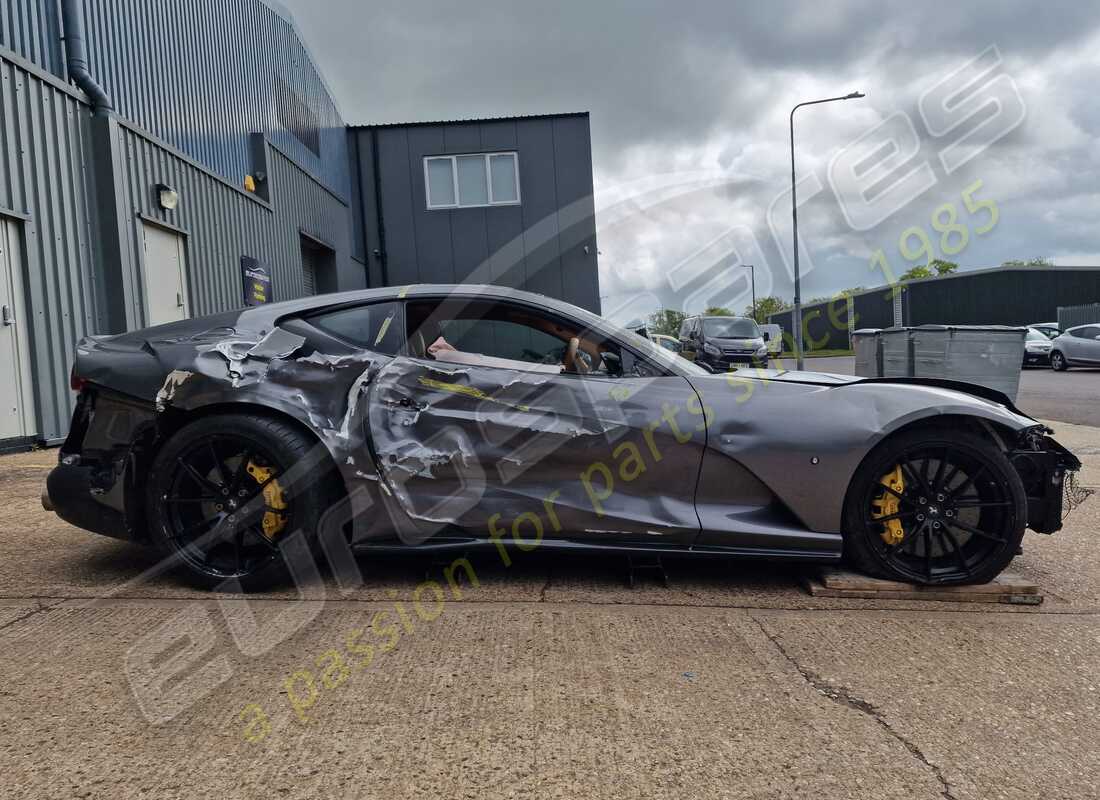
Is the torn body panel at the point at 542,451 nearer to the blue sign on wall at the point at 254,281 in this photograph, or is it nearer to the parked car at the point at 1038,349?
the blue sign on wall at the point at 254,281

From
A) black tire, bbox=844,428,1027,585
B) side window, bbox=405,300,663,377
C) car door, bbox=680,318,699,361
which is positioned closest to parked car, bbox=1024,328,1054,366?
car door, bbox=680,318,699,361

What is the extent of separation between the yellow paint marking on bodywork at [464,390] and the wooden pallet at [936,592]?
60.3 inches

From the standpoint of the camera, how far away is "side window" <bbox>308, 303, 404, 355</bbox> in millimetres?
3295

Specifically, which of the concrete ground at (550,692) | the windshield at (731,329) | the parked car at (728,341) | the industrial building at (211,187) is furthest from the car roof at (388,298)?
the windshield at (731,329)

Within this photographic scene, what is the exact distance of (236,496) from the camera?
3.18 m

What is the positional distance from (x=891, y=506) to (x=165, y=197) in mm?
9101

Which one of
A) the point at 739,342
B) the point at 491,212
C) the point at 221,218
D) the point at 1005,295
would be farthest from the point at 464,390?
the point at 1005,295

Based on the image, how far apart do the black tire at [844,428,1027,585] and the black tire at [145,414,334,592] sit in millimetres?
2289

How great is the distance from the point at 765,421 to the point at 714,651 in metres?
0.99

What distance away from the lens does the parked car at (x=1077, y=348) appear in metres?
20.6

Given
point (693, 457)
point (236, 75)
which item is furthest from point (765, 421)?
point (236, 75)

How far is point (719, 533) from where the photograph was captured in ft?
10.2

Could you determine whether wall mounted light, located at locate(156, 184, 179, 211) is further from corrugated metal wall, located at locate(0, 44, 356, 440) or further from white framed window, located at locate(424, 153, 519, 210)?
white framed window, located at locate(424, 153, 519, 210)

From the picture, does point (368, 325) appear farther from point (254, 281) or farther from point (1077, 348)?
point (1077, 348)
